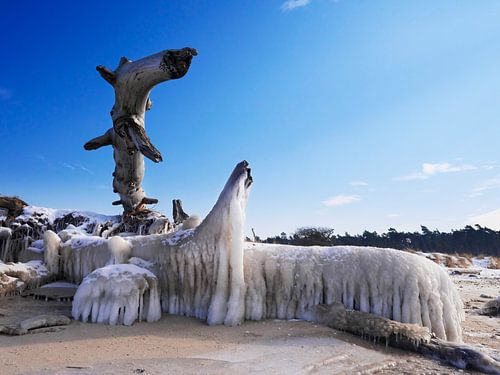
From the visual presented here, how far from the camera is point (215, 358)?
278cm

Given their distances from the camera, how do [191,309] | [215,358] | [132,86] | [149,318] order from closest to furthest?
1. [215,358]
2. [149,318]
3. [191,309]
4. [132,86]

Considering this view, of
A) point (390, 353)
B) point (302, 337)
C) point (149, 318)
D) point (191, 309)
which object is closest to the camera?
point (390, 353)

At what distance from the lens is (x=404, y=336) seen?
3.29m

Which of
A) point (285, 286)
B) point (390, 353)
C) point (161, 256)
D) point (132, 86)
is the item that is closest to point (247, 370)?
point (390, 353)

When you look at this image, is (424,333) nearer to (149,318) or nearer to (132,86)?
(149,318)

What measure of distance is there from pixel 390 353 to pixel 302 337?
806 millimetres

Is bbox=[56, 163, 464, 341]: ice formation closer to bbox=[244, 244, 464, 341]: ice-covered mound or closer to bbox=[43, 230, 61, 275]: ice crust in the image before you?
bbox=[244, 244, 464, 341]: ice-covered mound

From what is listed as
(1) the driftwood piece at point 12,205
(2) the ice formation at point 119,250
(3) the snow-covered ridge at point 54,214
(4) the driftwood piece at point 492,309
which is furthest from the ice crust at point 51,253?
(4) the driftwood piece at point 492,309

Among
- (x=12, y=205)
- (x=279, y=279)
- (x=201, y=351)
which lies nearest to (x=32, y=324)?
(x=201, y=351)

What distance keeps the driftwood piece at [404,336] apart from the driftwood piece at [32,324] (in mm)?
2746

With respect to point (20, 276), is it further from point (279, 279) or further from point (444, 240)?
point (444, 240)

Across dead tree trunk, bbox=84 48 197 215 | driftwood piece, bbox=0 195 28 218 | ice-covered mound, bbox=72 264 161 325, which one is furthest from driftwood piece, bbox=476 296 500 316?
driftwood piece, bbox=0 195 28 218

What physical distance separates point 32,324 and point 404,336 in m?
3.64

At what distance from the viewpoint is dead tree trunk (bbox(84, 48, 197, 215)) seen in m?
5.66
